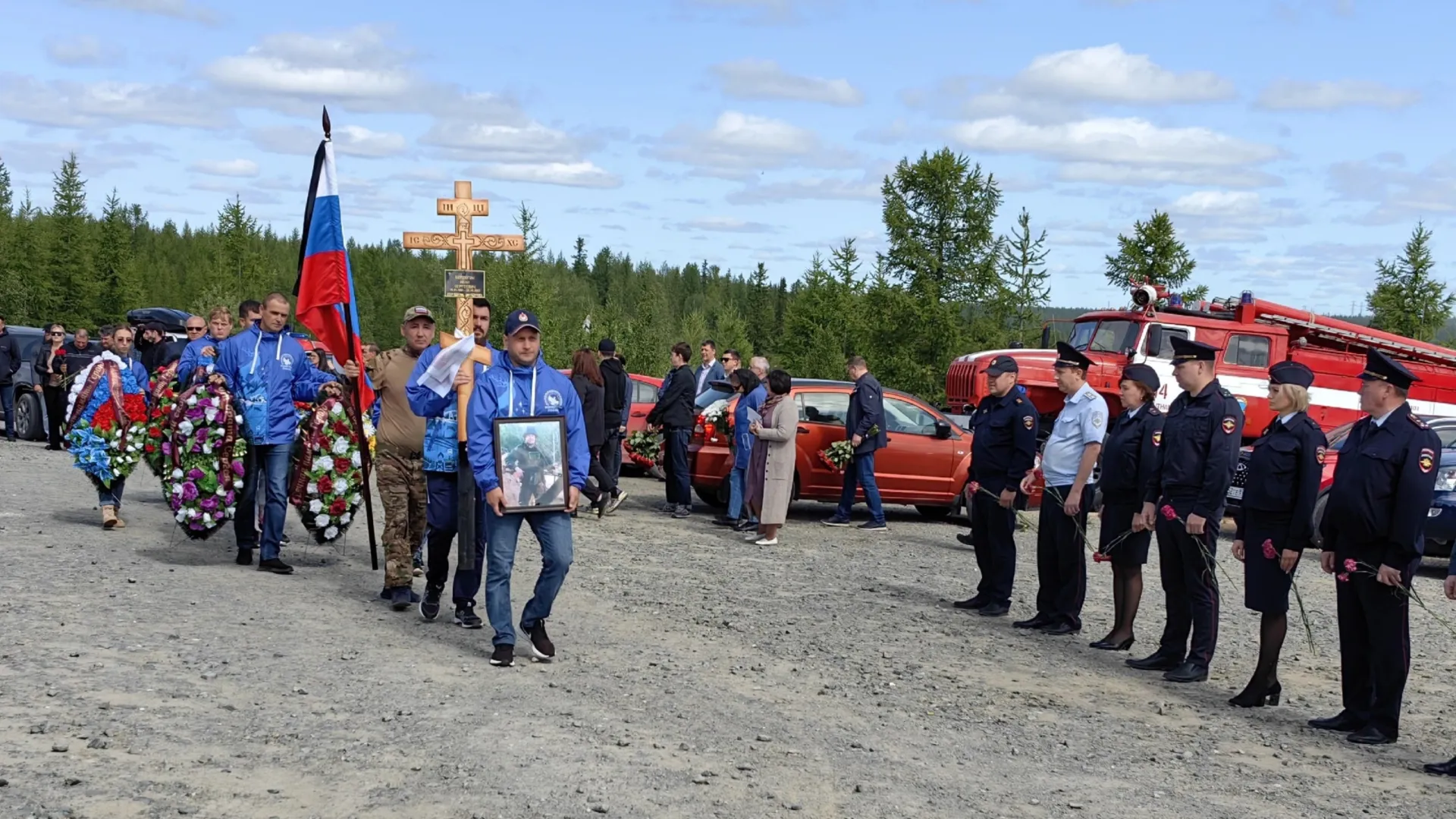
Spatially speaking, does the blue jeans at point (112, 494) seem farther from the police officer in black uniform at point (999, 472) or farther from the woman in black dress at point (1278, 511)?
the woman in black dress at point (1278, 511)

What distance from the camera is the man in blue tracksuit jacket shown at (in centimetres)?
838

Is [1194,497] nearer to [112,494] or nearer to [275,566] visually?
[275,566]

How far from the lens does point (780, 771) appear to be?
19.8 feet

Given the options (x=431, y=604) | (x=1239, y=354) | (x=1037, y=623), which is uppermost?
(x=1239, y=354)

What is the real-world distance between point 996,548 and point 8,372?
17.3m

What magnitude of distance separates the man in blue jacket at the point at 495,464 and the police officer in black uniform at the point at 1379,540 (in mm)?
4063

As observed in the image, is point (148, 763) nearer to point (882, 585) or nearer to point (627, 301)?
point (882, 585)

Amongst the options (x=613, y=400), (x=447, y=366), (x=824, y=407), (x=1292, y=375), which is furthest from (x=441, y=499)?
(x=824, y=407)

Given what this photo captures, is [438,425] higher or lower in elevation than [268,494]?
higher

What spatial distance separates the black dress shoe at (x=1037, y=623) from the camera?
9.99 meters

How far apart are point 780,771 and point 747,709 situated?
1140mm

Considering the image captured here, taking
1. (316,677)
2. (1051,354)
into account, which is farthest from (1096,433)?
(1051,354)

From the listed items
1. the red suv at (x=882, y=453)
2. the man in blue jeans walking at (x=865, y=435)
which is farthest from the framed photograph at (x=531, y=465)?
the red suv at (x=882, y=453)

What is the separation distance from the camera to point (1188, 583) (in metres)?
8.52
